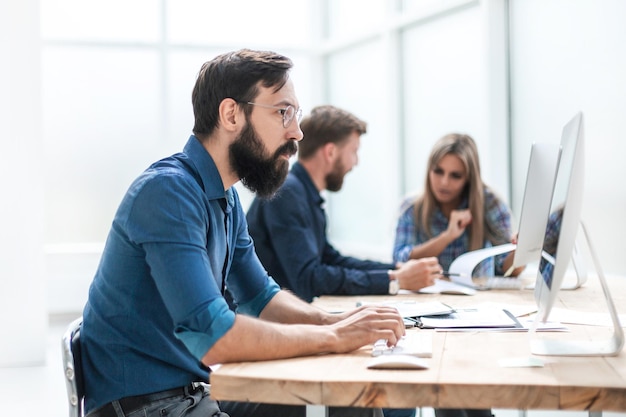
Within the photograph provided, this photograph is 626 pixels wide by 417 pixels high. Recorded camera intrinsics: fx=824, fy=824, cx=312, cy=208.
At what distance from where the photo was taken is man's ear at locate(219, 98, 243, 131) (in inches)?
73.7

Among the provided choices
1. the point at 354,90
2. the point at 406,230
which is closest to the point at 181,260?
the point at 406,230

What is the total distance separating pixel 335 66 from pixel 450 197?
11.8 feet

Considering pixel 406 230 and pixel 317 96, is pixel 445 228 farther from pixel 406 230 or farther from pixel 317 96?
pixel 317 96

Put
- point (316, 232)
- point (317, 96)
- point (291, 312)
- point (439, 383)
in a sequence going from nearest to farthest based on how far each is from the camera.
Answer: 1. point (439, 383)
2. point (291, 312)
3. point (316, 232)
4. point (317, 96)

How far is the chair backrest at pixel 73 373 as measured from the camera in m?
1.66

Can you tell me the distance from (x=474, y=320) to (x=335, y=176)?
140cm

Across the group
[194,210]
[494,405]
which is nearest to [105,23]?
[194,210]

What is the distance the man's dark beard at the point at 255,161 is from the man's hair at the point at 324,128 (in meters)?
1.32

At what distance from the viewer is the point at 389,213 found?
5.91 metres

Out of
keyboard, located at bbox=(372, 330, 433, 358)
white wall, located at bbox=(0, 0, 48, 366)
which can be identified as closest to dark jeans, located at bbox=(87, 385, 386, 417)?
keyboard, located at bbox=(372, 330, 433, 358)

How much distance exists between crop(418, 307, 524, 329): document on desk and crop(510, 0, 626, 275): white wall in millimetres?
1692

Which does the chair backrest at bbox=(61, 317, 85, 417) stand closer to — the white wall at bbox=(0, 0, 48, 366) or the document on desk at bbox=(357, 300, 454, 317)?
the document on desk at bbox=(357, 300, 454, 317)

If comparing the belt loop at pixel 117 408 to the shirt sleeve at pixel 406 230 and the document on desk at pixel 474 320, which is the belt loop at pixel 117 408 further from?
the shirt sleeve at pixel 406 230

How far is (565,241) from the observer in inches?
57.5
